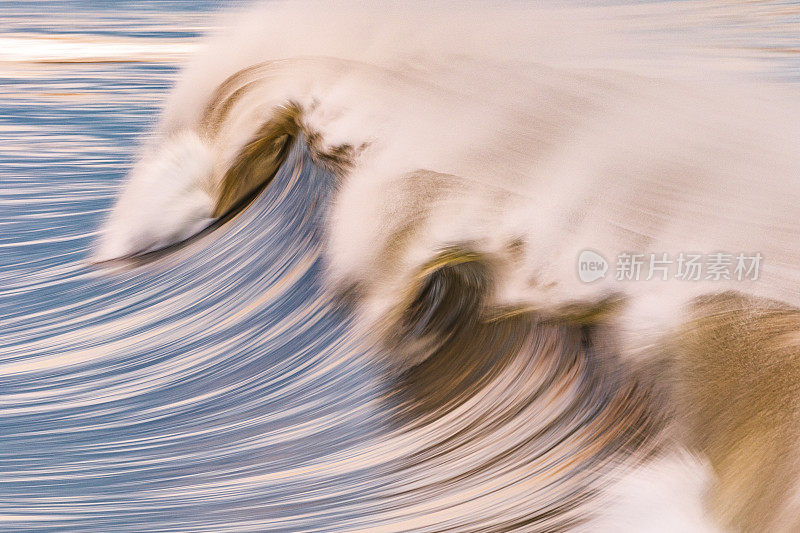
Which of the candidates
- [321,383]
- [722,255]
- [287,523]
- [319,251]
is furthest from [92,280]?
[722,255]

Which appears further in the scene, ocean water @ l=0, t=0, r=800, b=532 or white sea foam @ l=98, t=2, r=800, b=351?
white sea foam @ l=98, t=2, r=800, b=351

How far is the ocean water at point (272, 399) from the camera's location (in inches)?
32.1

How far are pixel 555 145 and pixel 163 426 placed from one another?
750mm

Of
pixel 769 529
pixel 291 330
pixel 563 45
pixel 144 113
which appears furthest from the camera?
pixel 144 113

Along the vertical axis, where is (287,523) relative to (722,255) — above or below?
below

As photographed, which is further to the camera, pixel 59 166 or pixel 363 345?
pixel 59 166

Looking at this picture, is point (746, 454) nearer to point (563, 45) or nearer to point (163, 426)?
point (163, 426)

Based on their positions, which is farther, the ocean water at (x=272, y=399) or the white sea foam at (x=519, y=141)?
the white sea foam at (x=519, y=141)

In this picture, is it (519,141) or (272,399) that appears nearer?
(272,399)

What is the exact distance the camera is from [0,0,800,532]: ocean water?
816 mm

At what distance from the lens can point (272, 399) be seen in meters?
0.98

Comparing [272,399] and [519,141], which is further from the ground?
[519,141]

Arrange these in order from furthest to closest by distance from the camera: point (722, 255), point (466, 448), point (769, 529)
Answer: point (722, 255) < point (466, 448) < point (769, 529)

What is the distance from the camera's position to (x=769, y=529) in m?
0.70
